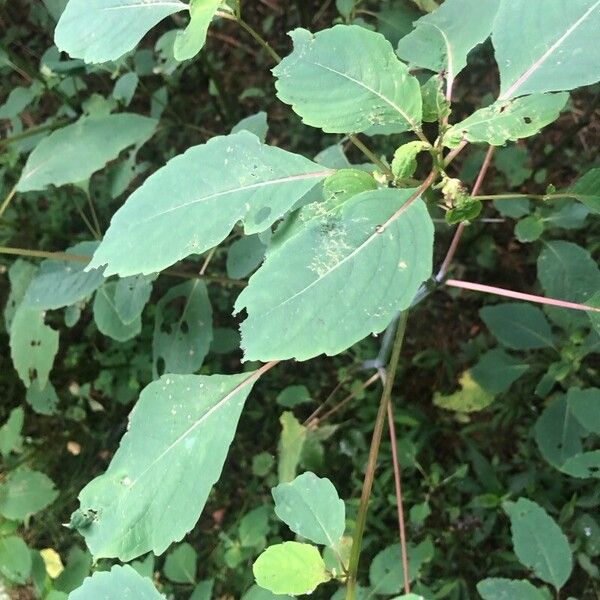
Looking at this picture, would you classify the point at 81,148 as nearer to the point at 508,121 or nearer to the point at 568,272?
the point at 508,121

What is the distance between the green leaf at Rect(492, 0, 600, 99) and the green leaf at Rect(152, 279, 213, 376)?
842 millimetres

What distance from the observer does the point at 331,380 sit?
1.90 m

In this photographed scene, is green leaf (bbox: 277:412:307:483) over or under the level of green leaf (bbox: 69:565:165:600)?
under

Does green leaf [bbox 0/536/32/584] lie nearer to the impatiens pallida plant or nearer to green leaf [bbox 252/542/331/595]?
the impatiens pallida plant

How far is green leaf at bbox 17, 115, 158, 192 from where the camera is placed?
4.40ft

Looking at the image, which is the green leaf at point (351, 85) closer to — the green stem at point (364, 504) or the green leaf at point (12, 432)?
the green stem at point (364, 504)

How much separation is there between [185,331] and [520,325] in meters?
0.86

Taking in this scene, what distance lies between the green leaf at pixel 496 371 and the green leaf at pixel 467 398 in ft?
0.24

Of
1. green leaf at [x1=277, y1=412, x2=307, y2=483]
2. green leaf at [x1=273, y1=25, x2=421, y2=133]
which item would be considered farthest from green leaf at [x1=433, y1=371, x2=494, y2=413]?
green leaf at [x1=273, y1=25, x2=421, y2=133]

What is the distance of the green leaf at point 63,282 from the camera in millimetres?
1287

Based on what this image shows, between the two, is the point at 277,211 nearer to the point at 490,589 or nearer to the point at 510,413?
the point at 490,589

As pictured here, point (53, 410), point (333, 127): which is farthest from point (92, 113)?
point (333, 127)

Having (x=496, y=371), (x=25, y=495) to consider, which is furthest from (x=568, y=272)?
(x=25, y=495)

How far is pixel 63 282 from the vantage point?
51.9 inches
